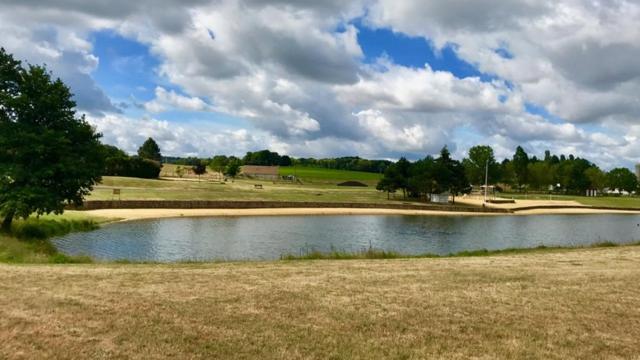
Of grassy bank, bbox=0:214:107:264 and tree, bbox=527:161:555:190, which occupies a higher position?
tree, bbox=527:161:555:190

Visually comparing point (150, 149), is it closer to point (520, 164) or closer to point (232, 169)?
point (232, 169)

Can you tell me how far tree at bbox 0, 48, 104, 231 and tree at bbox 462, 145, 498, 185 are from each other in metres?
129

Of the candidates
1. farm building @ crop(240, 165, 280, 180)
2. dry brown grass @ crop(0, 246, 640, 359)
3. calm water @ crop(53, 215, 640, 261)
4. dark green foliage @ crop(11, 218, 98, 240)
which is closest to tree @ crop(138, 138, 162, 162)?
farm building @ crop(240, 165, 280, 180)

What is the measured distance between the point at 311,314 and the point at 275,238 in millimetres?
32570

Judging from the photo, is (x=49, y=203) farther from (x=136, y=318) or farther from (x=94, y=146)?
(x=136, y=318)

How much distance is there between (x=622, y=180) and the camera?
18488cm

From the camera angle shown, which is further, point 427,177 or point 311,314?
point 427,177

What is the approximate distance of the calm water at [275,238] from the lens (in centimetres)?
3322

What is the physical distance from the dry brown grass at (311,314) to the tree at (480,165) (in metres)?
139


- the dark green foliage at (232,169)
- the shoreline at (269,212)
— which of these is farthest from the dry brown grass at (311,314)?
the dark green foliage at (232,169)

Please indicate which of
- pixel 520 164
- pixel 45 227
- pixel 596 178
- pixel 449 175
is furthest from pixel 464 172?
pixel 596 178

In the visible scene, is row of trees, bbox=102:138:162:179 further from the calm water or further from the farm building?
the farm building

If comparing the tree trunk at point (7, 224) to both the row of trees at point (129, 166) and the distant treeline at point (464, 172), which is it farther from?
the row of trees at point (129, 166)

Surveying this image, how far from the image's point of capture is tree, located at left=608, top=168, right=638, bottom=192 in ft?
606
